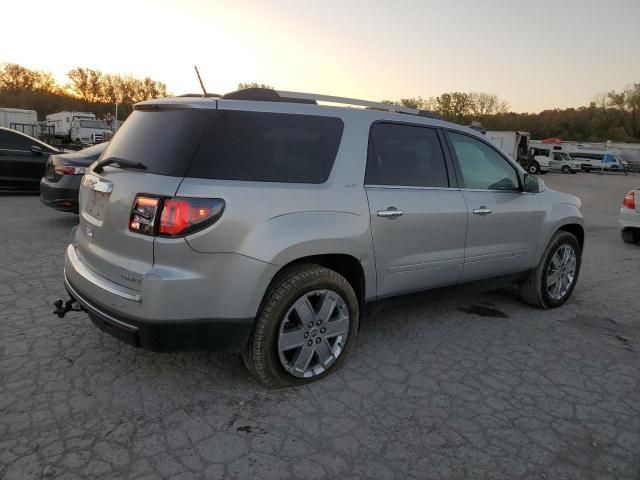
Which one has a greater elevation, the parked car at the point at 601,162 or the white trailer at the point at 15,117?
the white trailer at the point at 15,117

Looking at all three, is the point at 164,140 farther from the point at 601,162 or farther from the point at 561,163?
the point at 601,162

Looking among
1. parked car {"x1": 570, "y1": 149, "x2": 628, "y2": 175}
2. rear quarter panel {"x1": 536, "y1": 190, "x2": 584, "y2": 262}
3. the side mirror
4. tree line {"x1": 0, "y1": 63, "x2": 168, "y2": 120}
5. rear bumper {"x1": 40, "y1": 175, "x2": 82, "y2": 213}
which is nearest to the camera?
the side mirror

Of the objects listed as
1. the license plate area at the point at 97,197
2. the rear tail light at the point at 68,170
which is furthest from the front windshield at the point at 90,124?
the license plate area at the point at 97,197

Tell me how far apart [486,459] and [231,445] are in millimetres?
1297

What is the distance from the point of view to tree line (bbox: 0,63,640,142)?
75.9m

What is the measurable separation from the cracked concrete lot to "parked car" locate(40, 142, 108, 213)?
319 centimetres

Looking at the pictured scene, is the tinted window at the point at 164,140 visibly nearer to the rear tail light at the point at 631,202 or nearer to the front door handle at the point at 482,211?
the front door handle at the point at 482,211

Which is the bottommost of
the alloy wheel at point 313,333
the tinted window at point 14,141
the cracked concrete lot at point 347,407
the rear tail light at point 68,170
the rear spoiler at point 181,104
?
the cracked concrete lot at point 347,407

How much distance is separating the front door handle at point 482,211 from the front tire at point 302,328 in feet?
4.57

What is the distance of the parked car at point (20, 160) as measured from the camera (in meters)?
10.2

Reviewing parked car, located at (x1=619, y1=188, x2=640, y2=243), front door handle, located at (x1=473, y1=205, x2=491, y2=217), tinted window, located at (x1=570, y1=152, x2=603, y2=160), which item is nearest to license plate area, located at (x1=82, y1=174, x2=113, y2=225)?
front door handle, located at (x1=473, y1=205, x2=491, y2=217)

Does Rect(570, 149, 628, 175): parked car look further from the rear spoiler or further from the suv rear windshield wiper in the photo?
the suv rear windshield wiper

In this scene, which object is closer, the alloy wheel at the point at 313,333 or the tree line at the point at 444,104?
the alloy wheel at the point at 313,333

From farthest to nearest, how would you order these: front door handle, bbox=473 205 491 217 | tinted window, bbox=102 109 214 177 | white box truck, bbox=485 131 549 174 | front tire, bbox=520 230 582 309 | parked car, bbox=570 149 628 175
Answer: parked car, bbox=570 149 628 175 < white box truck, bbox=485 131 549 174 < front tire, bbox=520 230 582 309 < front door handle, bbox=473 205 491 217 < tinted window, bbox=102 109 214 177
